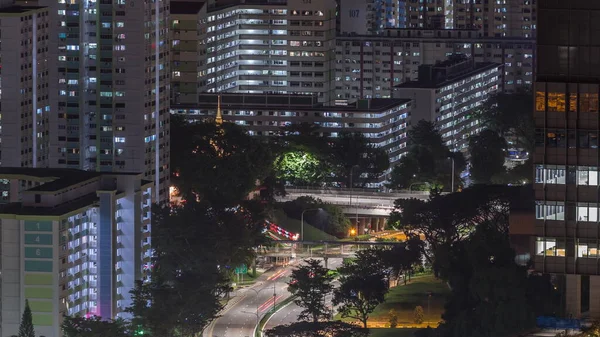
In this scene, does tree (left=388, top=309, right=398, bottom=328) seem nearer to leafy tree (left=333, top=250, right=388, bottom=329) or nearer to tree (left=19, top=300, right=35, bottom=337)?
leafy tree (left=333, top=250, right=388, bottom=329)

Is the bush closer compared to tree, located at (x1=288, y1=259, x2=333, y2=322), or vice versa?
tree, located at (x1=288, y1=259, x2=333, y2=322)

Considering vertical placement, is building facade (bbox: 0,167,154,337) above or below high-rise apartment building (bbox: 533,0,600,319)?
below

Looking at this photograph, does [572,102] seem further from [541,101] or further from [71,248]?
[71,248]

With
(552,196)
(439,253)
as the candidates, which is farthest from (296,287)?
(552,196)

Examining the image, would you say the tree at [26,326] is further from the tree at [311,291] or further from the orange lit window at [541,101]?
the orange lit window at [541,101]

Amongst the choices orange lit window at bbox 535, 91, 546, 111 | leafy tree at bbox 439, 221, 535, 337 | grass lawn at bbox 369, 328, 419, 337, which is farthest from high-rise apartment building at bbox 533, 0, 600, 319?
grass lawn at bbox 369, 328, 419, 337

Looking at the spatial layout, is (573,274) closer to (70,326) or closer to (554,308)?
(554,308)
